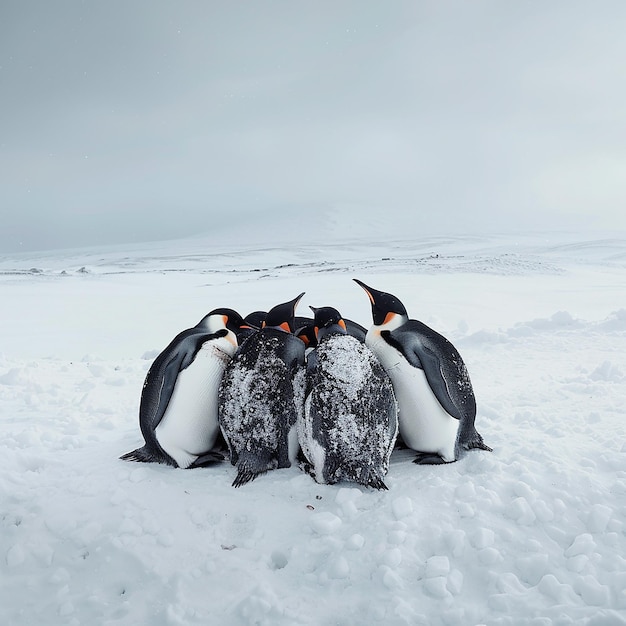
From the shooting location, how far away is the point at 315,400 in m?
2.62

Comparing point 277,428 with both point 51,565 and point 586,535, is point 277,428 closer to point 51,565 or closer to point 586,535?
point 51,565

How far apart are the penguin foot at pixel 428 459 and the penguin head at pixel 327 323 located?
2.43 ft

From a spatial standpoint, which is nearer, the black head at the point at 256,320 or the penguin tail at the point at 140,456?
the penguin tail at the point at 140,456

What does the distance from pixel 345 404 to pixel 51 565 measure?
137 centimetres

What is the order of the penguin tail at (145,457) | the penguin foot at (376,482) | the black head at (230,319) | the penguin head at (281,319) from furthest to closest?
the black head at (230,319) → the penguin head at (281,319) → the penguin tail at (145,457) → the penguin foot at (376,482)

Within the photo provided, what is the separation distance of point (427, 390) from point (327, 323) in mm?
630

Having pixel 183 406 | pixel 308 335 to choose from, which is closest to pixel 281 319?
pixel 308 335

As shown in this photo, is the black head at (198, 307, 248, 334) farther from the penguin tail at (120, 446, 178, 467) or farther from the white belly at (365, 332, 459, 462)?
the white belly at (365, 332, 459, 462)

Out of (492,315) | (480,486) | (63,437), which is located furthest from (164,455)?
(492,315)

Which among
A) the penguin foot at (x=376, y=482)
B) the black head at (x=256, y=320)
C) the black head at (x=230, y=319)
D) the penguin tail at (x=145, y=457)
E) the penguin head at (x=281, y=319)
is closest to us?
the penguin foot at (x=376, y=482)

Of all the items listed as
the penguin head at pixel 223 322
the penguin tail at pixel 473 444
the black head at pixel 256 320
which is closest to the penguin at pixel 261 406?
the penguin head at pixel 223 322

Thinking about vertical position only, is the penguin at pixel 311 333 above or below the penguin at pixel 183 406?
above

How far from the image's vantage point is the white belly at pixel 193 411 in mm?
2877

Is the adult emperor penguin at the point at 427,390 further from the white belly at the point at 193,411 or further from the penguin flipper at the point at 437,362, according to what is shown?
the white belly at the point at 193,411
